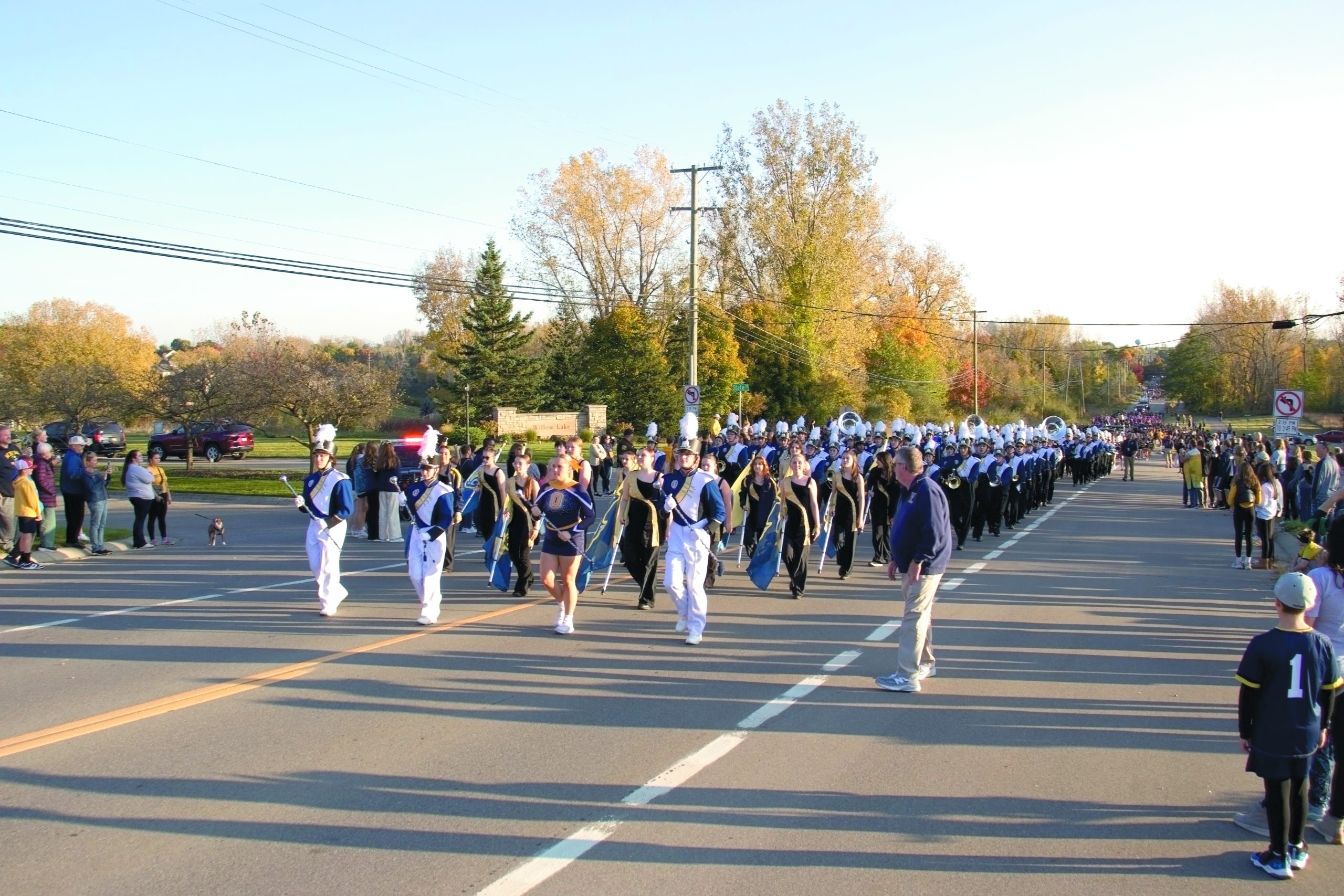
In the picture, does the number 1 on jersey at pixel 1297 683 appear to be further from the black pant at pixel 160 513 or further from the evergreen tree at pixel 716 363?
the evergreen tree at pixel 716 363

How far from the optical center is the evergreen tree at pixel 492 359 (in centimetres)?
5244

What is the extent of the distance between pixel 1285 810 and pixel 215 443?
156 ft

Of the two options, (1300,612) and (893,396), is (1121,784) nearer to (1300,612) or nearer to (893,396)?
(1300,612)

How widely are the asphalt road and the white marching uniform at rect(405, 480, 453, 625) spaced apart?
350mm

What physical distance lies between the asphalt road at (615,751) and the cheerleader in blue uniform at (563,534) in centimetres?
39

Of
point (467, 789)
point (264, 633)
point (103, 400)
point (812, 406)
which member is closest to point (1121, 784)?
point (467, 789)

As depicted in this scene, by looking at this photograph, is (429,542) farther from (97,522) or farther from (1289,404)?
(1289,404)

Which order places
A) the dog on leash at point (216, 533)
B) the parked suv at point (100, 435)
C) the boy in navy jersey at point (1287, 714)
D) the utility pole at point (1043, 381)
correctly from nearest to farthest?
1. the boy in navy jersey at point (1287, 714)
2. the dog on leash at point (216, 533)
3. the parked suv at point (100, 435)
4. the utility pole at point (1043, 381)

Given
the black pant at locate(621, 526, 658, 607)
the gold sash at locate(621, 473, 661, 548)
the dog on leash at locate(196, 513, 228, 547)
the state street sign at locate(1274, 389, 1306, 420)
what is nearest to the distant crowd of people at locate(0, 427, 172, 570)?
the dog on leash at locate(196, 513, 228, 547)

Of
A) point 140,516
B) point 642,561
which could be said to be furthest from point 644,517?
point 140,516

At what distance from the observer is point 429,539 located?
418 inches

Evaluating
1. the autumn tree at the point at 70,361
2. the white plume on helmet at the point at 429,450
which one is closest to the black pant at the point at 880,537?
the white plume on helmet at the point at 429,450

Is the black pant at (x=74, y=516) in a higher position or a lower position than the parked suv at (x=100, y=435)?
lower

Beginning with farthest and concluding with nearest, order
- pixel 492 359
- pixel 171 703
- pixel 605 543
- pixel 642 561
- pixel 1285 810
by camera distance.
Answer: pixel 492 359, pixel 605 543, pixel 642 561, pixel 171 703, pixel 1285 810
